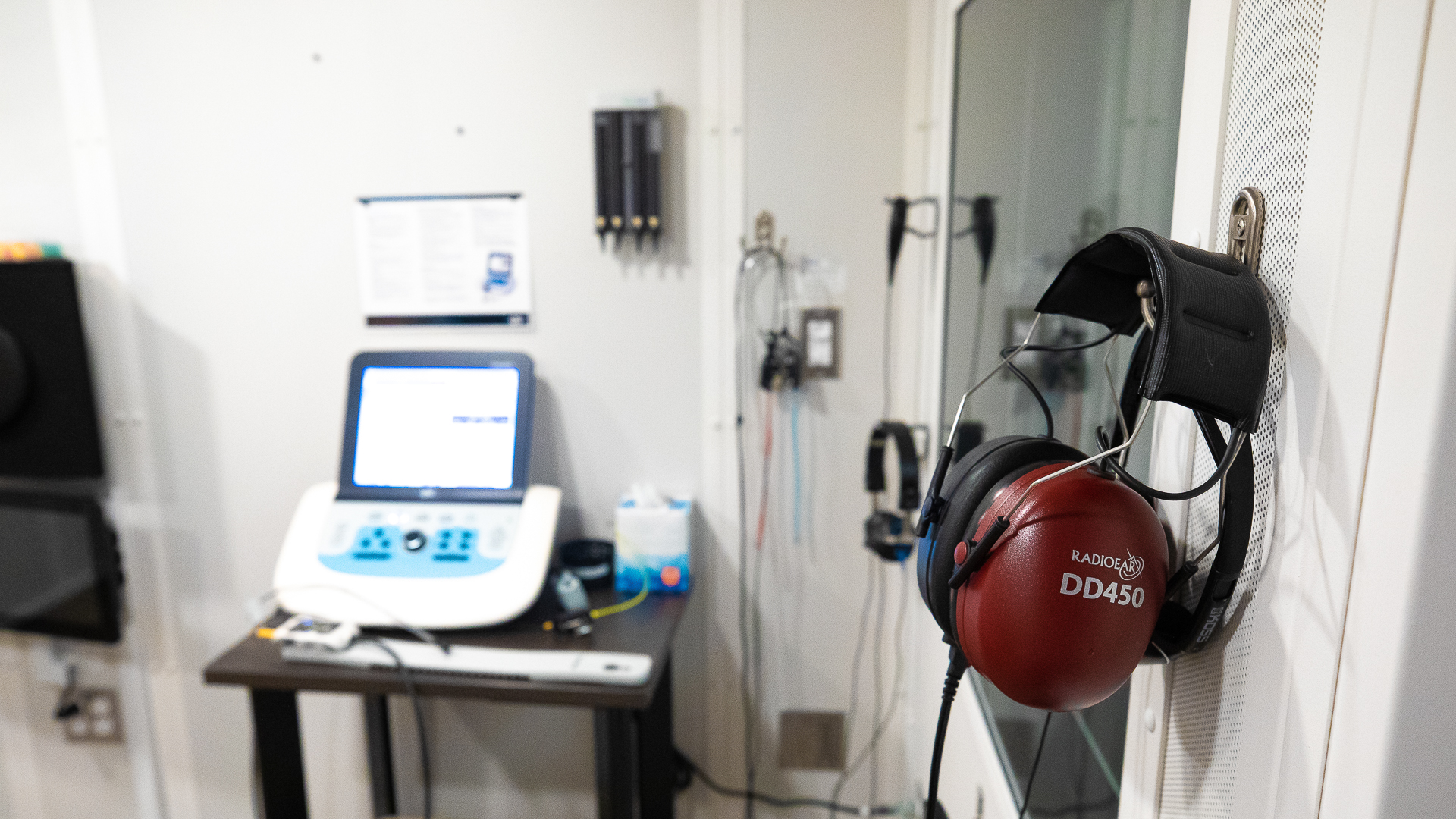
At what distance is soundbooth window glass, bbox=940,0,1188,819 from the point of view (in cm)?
68

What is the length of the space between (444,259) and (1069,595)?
1.47 metres

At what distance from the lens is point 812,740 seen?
5.48ft

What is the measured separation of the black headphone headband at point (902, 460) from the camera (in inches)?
49.4

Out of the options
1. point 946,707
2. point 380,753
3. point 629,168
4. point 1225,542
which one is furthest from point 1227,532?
point 380,753

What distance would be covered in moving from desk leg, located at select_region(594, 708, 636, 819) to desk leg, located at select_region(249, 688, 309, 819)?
1.96 feet

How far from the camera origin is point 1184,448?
554 millimetres

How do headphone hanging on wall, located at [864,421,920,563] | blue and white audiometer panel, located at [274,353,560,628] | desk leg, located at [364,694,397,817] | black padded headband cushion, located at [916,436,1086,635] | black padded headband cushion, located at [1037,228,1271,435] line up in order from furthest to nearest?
1. desk leg, located at [364,694,397,817]
2. blue and white audiometer panel, located at [274,353,560,628]
3. headphone hanging on wall, located at [864,421,920,563]
4. black padded headband cushion, located at [916,436,1086,635]
5. black padded headband cushion, located at [1037,228,1271,435]

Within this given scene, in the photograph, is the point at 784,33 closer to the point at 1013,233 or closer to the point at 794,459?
the point at 1013,233

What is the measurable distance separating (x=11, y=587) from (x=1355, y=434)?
247cm

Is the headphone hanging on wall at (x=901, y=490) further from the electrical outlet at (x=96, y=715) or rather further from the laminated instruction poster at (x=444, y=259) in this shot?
the electrical outlet at (x=96, y=715)

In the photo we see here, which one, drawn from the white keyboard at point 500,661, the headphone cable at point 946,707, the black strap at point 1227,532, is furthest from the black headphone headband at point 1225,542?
the white keyboard at point 500,661

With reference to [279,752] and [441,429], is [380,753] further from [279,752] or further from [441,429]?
[441,429]

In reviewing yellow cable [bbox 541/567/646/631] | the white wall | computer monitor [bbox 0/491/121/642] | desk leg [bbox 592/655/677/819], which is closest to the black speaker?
computer monitor [bbox 0/491/121/642]

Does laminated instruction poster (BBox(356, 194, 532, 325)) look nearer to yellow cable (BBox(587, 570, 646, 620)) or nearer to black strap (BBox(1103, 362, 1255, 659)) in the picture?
yellow cable (BBox(587, 570, 646, 620))
